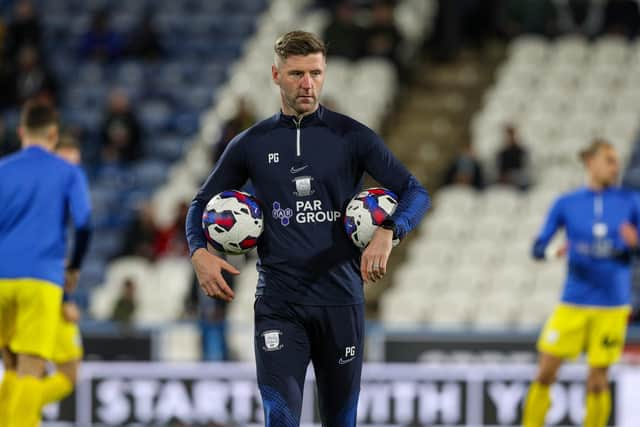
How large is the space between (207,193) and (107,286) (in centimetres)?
899

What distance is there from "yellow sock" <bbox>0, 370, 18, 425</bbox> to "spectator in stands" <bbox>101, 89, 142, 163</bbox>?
26.9ft

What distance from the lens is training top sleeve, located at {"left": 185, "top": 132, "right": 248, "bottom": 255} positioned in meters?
5.75

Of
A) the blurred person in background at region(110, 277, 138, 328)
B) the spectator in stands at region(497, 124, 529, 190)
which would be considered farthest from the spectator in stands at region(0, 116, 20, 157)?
the spectator in stands at region(497, 124, 529, 190)

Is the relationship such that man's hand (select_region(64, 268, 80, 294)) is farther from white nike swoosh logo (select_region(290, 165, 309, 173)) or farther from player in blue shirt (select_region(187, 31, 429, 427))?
white nike swoosh logo (select_region(290, 165, 309, 173))

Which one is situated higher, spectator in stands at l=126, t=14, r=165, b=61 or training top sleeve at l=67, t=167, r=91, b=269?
spectator in stands at l=126, t=14, r=165, b=61

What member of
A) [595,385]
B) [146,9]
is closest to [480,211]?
[595,385]

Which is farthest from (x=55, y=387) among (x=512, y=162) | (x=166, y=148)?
(x=166, y=148)

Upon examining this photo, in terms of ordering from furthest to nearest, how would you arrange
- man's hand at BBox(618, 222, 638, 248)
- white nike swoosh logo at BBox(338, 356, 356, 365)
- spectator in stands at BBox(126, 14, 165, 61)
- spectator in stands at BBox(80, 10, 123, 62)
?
spectator in stands at BBox(80, 10, 123, 62) → spectator in stands at BBox(126, 14, 165, 61) → man's hand at BBox(618, 222, 638, 248) → white nike swoosh logo at BBox(338, 356, 356, 365)

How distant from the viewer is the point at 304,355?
5.71 metres

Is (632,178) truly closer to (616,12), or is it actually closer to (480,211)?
(480,211)

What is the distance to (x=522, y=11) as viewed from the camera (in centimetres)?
1656

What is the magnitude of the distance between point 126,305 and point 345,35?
192 inches

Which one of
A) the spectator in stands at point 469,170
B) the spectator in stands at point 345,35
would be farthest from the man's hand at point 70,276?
the spectator in stands at point 345,35

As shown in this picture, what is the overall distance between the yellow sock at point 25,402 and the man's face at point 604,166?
4.12 m
